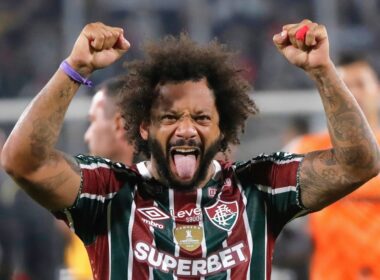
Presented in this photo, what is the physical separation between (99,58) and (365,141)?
0.94m

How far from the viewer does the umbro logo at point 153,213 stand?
436cm

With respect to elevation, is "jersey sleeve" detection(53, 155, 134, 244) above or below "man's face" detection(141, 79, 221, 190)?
below

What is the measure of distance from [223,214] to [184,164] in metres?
0.25

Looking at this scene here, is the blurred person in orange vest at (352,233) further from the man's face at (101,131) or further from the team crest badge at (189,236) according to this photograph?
the team crest badge at (189,236)

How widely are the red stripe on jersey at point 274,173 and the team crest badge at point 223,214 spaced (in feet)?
0.44

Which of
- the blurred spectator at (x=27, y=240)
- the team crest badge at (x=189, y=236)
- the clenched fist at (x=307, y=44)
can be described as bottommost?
the blurred spectator at (x=27, y=240)

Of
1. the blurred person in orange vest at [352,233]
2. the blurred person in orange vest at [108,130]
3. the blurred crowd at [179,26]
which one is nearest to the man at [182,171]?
the blurred person in orange vest at [108,130]

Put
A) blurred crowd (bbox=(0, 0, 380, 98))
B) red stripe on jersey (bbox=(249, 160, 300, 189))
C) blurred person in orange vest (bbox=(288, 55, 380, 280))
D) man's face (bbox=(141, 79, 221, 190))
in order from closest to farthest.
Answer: man's face (bbox=(141, 79, 221, 190))
red stripe on jersey (bbox=(249, 160, 300, 189))
blurred person in orange vest (bbox=(288, 55, 380, 280))
blurred crowd (bbox=(0, 0, 380, 98))

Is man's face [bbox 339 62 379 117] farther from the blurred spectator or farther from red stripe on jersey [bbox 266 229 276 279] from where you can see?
the blurred spectator

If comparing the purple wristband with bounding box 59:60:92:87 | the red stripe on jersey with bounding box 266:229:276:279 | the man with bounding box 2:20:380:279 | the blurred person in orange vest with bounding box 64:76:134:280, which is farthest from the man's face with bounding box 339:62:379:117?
the purple wristband with bounding box 59:60:92:87

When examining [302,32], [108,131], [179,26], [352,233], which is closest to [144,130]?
[302,32]

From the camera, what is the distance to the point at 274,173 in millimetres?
4445

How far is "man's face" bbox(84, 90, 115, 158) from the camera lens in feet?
20.2

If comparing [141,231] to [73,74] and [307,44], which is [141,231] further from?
[307,44]
